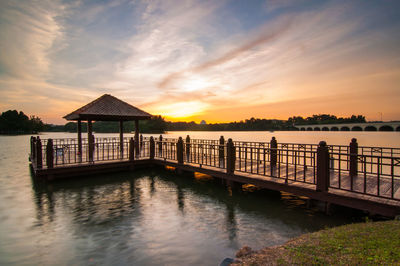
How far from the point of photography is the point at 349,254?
11.8 ft

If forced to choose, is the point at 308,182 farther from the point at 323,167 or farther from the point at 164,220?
the point at 164,220

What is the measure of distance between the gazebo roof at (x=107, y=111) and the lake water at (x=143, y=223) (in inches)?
169

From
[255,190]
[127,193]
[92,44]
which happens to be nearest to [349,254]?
[255,190]

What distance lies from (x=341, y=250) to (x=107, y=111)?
42.7 ft

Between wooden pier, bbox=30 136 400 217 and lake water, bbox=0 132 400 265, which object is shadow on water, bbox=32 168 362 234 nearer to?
lake water, bbox=0 132 400 265

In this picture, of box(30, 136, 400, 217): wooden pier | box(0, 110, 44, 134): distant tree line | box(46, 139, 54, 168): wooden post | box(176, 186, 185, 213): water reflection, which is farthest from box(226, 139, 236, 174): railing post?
box(0, 110, 44, 134): distant tree line

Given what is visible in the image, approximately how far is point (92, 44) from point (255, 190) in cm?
1375

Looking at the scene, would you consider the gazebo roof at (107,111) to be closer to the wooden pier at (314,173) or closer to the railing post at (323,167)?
the wooden pier at (314,173)

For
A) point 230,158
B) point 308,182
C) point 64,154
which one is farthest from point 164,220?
point 64,154

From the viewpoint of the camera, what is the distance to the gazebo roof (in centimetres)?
1280

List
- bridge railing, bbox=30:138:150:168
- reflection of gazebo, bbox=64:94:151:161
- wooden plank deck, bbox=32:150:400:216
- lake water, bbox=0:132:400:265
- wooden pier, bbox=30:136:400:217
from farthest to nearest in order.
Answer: reflection of gazebo, bbox=64:94:151:161 → bridge railing, bbox=30:138:150:168 → wooden pier, bbox=30:136:400:217 → wooden plank deck, bbox=32:150:400:216 → lake water, bbox=0:132:400:265

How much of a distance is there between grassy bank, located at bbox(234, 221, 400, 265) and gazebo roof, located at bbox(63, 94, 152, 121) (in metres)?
11.5

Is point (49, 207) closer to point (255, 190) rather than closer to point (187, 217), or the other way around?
point (187, 217)

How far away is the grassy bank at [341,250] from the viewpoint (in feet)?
11.3
